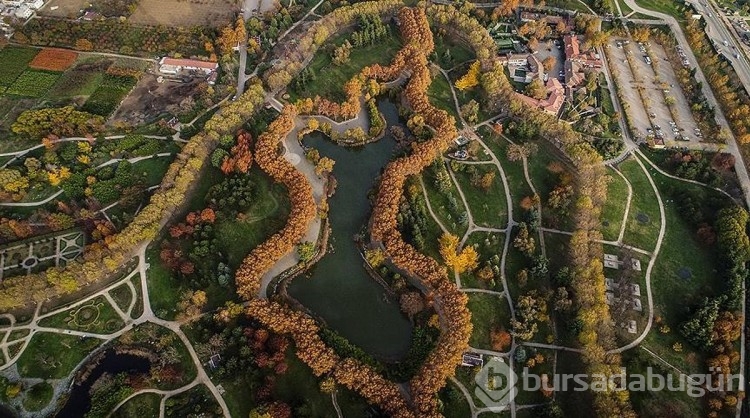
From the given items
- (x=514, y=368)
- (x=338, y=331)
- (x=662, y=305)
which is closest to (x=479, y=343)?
(x=514, y=368)

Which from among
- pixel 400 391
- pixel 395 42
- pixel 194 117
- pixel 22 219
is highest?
pixel 395 42

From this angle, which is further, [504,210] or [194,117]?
[194,117]

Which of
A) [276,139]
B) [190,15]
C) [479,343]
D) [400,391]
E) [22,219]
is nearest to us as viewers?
[400,391]

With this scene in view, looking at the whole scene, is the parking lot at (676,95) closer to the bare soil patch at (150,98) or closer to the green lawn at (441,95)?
the green lawn at (441,95)

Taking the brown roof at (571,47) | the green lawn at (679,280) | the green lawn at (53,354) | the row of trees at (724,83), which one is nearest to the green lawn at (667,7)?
the row of trees at (724,83)

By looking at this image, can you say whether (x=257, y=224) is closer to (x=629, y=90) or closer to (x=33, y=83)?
(x=33, y=83)

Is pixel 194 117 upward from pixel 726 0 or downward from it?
downward

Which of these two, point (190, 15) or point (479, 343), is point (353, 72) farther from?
point (479, 343)

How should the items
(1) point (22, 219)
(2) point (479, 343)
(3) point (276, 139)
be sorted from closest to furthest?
(2) point (479, 343) → (1) point (22, 219) → (3) point (276, 139)
